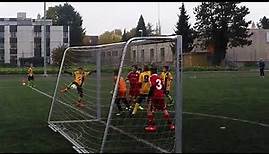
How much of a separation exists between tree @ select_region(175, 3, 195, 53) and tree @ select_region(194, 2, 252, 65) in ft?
4.13

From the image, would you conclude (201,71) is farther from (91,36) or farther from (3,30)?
(91,36)

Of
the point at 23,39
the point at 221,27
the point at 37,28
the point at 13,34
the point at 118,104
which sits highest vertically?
the point at 37,28

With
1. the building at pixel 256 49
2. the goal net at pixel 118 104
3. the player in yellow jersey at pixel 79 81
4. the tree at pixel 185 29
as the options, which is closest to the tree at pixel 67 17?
the tree at pixel 185 29

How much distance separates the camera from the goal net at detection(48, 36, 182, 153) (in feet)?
29.2

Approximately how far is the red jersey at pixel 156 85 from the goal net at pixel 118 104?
237 mm

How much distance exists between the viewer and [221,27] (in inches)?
2657

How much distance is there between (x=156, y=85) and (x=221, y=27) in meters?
58.2

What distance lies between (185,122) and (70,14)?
97470 mm

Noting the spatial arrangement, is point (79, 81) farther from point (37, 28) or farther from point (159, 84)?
point (37, 28)

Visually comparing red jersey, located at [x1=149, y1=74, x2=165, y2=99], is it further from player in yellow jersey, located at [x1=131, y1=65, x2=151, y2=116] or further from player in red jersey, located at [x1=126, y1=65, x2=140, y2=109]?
player in red jersey, located at [x1=126, y1=65, x2=140, y2=109]

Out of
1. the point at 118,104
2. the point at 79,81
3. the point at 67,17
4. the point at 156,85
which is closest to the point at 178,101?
the point at 156,85

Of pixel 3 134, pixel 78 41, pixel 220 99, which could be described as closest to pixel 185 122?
pixel 3 134

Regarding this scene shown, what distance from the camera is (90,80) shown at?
16.8 m

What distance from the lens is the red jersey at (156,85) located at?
1088 cm
